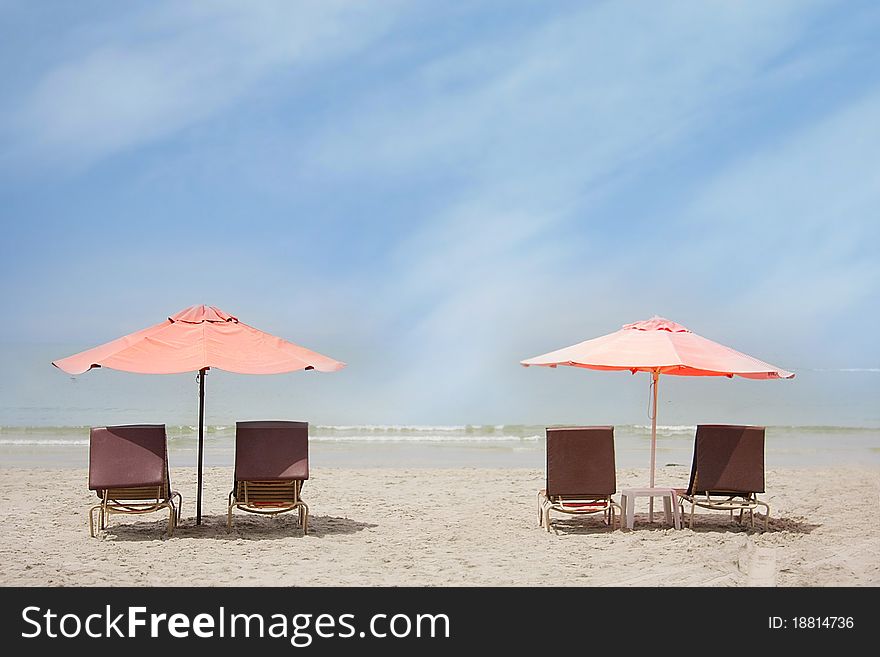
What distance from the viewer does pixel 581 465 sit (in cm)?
796

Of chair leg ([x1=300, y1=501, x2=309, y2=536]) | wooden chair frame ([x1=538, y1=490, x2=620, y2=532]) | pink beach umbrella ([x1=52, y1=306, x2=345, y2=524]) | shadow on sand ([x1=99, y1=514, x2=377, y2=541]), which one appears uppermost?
pink beach umbrella ([x1=52, y1=306, x2=345, y2=524])

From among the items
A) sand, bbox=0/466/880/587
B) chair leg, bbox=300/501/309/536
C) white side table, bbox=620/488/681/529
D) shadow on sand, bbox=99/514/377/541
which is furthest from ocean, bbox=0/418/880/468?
chair leg, bbox=300/501/309/536

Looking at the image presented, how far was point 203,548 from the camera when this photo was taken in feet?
24.5

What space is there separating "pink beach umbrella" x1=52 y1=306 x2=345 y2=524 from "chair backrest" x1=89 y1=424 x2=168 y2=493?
51cm

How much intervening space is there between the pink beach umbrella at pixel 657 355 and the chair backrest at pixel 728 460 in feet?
1.53

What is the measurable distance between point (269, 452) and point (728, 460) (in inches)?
153

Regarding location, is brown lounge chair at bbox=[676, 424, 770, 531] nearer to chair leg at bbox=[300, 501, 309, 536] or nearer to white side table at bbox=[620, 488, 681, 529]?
white side table at bbox=[620, 488, 681, 529]

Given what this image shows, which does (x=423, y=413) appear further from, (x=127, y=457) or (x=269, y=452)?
(x=127, y=457)

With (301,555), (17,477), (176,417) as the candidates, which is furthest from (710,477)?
(176,417)

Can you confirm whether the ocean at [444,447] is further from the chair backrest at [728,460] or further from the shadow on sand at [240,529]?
the chair backrest at [728,460]

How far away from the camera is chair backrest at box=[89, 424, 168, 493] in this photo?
7625mm

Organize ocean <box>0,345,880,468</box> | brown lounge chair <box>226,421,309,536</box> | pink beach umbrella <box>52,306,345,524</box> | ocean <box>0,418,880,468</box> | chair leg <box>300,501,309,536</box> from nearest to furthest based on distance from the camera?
1. pink beach umbrella <box>52,306,345,524</box>
2. brown lounge chair <box>226,421,309,536</box>
3. chair leg <box>300,501,309,536</box>
4. ocean <box>0,418,880,468</box>
5. ocean <box>0,345,880,468</box>
